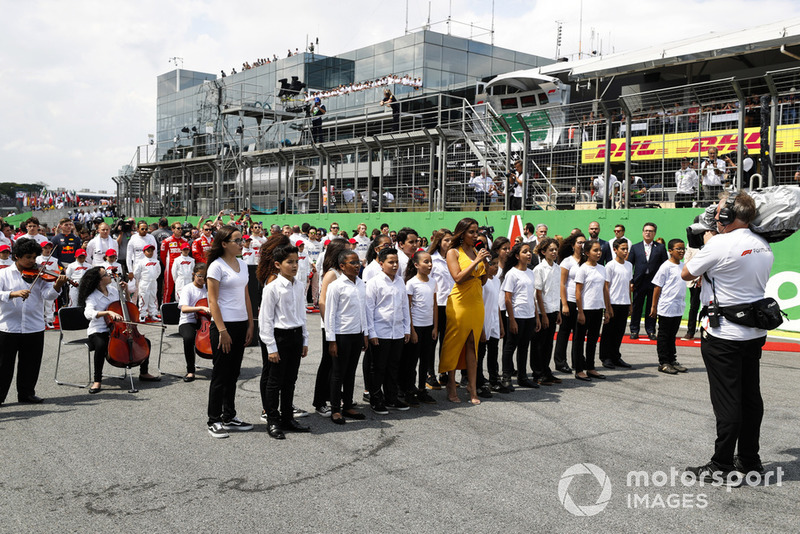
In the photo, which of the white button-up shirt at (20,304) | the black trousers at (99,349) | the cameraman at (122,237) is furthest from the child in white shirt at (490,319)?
the cameraman at (122,237)

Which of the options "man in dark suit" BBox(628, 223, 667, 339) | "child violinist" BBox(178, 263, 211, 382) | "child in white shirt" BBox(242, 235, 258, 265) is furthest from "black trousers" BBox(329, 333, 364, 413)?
"child in white shirt" BBox(242, 235, 258, 265)

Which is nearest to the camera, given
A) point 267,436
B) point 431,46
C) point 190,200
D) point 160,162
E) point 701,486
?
point 701,486

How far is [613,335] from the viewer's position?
9.28 m

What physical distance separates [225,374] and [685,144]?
10.9 metres

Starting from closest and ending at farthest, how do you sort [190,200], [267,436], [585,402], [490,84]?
[267,436] → [585,402] → [490,84] → [190,200]

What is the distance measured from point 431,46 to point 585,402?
32.6 metres

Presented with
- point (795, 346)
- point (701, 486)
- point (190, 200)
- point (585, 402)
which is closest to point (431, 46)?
point (190, 200)

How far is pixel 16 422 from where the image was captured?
6.24 metres

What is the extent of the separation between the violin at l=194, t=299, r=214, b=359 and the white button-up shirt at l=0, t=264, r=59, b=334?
1.61 m

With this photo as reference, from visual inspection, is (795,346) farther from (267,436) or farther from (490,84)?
(490,84)

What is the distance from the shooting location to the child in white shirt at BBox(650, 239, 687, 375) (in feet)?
29.2

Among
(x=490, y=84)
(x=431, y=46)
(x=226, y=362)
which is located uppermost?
(x=431, y=46)

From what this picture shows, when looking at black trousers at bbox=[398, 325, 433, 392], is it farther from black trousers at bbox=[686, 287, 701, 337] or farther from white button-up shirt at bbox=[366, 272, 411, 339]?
black trousers at bbox=[686, 287, 701, 337]

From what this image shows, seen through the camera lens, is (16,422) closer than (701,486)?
No
